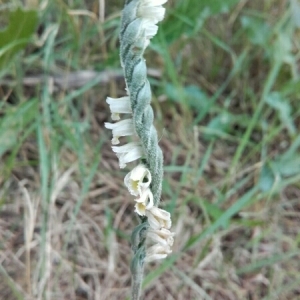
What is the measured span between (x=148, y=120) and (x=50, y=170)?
554 millimetres

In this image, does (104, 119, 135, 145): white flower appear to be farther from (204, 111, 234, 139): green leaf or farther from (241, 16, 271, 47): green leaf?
(241, 16, 271, 47): green leaf

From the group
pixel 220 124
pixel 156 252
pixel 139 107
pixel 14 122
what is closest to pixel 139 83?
pixel 139 107

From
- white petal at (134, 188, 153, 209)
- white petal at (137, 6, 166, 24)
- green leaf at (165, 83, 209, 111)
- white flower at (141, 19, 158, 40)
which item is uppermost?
white petal at (137, 6, 166, 24)

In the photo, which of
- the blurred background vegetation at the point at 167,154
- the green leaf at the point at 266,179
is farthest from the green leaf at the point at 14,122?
the green leaf at the point at 266,179

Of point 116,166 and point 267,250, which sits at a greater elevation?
point 116,166

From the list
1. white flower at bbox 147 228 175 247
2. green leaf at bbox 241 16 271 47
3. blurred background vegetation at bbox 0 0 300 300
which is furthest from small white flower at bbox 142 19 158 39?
green leaf at bbox 241 16 271 47

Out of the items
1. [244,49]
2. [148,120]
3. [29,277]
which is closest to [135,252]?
[148,120]

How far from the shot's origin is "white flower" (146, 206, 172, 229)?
55 centimetres

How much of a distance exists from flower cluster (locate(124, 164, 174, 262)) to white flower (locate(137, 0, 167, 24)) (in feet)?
0.52

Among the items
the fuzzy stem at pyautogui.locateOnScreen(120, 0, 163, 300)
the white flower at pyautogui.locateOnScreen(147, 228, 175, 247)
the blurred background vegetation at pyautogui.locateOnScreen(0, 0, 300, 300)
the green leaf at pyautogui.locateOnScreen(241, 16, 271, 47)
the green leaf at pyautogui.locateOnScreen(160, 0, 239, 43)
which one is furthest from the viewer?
the green leaf at pyautogui.locateOnScreen(241, 16, 271, 47)

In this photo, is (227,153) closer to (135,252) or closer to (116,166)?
(116,166)

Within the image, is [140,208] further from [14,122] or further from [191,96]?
[191,96]

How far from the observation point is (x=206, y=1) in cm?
114

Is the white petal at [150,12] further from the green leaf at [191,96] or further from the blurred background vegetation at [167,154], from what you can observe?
the green leaf at [191,96]
